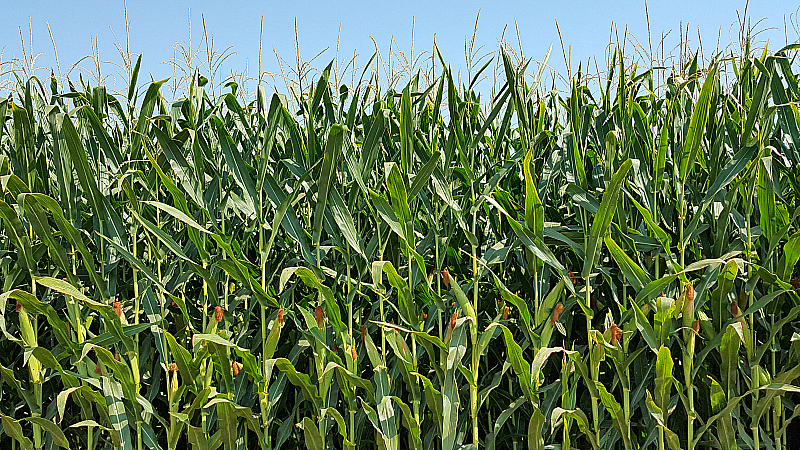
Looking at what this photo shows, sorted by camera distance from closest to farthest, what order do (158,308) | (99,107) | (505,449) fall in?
(158,308) → (99,107) → (505,449)

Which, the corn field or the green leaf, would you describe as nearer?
the green leaf

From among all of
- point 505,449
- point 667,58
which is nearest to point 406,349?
point 505,449

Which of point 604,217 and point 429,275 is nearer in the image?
point 604,217

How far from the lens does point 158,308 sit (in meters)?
1.65

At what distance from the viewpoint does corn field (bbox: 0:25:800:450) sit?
58.6 inches

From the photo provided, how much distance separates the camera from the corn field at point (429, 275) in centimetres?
149

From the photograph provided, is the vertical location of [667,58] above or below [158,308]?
above

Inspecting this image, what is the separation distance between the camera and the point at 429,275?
5.63ft

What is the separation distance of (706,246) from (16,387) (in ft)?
6.67

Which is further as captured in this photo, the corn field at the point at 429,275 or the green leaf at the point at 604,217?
Result: the corn field at the point at 429,275

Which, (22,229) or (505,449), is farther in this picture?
(505,449)

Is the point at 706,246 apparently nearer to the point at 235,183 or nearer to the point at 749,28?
the point at 749,28

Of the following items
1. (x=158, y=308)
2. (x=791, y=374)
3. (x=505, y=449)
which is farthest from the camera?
(x=505, y=449)

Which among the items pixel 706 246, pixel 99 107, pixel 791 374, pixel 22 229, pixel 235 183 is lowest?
pixel 791 374
